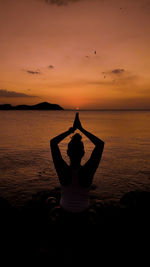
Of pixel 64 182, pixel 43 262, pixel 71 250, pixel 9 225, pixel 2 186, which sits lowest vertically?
pixel 2 186

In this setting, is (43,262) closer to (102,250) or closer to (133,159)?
(102,250)

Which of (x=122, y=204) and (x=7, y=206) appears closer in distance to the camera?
(x=7, y=206)

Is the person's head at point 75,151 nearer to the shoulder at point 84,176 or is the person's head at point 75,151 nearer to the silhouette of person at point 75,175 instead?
the silhouette of person at point 75,175

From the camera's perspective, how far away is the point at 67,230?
12.5ft

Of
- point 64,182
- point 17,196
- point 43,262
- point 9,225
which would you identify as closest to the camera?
point 64,182

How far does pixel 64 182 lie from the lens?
3.72m

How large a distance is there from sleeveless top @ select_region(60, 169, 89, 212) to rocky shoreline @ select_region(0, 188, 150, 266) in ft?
0.81

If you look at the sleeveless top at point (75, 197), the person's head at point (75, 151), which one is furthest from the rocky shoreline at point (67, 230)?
the person's head at point (75, 151)

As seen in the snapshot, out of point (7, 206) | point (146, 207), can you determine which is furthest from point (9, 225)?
point (146, 207)

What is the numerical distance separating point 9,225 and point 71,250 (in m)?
3.32

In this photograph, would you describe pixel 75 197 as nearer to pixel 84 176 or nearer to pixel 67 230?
pixel 84 176

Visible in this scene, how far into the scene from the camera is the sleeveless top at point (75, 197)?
12.2 ft

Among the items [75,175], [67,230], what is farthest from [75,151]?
[67,230]

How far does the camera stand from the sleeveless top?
3.72 metres
